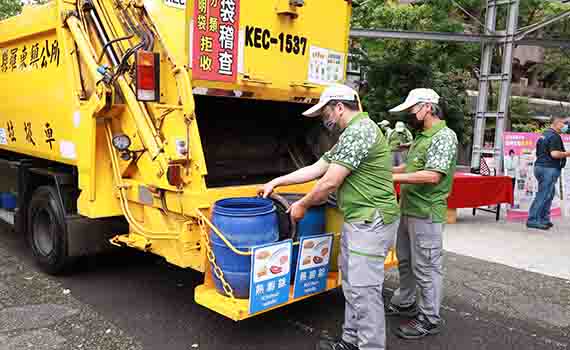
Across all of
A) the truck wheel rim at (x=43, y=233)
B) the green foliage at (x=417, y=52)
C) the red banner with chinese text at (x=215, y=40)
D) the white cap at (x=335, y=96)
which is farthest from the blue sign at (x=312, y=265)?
the green foliage at (x=417, y=52)

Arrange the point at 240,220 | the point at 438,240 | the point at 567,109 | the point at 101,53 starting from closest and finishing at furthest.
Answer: the point at 240,220 → the point at 438,240 → the point at 101,53 → the point at 567,109

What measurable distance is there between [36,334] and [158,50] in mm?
2015

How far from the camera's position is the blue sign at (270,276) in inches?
107

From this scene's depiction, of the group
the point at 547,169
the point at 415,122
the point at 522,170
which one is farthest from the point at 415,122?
the point at 522,170

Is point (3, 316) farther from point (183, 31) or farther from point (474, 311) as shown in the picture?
point (474, 311)

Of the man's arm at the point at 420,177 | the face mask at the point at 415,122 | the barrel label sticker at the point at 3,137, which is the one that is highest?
the face mask at the point at 415,122

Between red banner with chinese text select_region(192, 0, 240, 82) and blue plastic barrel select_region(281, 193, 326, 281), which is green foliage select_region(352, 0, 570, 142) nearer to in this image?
red banner with chinese text select_region(192, 0, 240, 82)

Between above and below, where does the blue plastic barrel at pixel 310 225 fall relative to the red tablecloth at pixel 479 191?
above

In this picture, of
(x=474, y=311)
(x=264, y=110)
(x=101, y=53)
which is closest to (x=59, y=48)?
(x=101, y=53)

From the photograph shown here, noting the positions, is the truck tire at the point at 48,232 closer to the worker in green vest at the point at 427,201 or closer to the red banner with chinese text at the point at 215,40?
the red banner with chinese text at the point at 215,40

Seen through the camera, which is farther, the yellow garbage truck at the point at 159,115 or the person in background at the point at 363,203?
the yellow garbage truck at the point at 159,115

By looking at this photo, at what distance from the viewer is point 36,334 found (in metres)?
3.20

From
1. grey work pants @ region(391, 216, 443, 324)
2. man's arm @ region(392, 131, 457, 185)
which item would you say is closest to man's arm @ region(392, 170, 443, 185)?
man's arm @ region(392, 131, 457, 185)

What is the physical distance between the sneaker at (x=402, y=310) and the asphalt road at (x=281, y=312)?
0.30 ft
